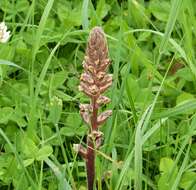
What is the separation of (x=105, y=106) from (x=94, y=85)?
2.71ft

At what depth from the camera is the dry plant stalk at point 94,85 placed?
6.77 feet

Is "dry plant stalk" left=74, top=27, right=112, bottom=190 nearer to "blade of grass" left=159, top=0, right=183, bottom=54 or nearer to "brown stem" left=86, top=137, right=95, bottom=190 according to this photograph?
"brown stem" left=86, top=137, right=95, bottom=190

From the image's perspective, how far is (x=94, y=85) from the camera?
7.09ft

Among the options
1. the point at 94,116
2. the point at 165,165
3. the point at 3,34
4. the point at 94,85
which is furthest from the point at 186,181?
the point at 3,34

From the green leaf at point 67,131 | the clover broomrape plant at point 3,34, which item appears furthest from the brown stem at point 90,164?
the clover broomrape plant at point 3,34

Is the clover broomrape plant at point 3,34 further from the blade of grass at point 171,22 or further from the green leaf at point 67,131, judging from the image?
the blade of grass at point 171,22

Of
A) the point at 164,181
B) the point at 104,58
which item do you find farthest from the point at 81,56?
the point at 104,58

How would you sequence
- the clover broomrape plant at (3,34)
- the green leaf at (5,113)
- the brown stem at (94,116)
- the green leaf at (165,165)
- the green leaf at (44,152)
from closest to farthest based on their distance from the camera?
the brown stem at (94,116)
the green leaf at (44,152)
the green leaf at (165,165)
the green leaf at (5,113)
the clover broomrape plant at (3,34)

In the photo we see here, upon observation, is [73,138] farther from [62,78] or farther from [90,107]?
[90,107]

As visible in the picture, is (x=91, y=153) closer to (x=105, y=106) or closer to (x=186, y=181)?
(x=186, y=181)

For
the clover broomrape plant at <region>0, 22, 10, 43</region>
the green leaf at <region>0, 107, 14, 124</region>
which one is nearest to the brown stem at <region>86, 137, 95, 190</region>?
the green leaf at <region>0, 107, 14, 124</region>

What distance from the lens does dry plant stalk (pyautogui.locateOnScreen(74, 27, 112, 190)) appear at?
2.06 meters

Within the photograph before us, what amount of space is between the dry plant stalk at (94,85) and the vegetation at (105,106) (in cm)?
4

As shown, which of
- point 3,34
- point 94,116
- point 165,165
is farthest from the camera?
point 3,34
